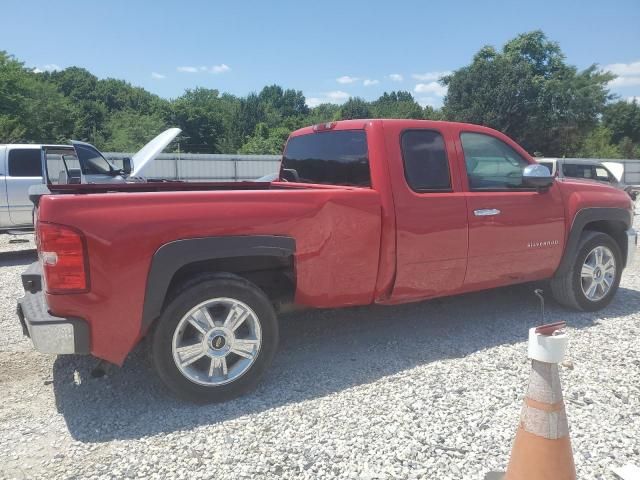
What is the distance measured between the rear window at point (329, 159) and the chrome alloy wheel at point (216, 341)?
4.61 feet

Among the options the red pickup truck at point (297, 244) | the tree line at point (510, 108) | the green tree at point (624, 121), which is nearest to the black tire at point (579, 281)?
the red pickup truck at point (297, 244)

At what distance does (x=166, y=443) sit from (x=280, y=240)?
4.49ft

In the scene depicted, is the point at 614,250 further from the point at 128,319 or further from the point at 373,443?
the point at 128,319

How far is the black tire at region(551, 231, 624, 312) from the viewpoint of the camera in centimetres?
492

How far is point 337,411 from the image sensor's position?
317 cm

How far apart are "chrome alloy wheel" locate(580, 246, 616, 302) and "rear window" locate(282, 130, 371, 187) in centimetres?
263

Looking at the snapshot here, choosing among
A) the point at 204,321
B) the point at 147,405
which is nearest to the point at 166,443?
the point at 147,405

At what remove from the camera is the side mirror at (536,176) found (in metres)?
4.36

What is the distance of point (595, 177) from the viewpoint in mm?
14773

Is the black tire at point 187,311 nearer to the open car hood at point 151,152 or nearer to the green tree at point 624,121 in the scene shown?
the open car hood at point 151,152

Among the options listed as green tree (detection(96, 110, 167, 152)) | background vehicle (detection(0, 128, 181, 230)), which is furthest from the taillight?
green tree (detection(96, 110, 167, 152))

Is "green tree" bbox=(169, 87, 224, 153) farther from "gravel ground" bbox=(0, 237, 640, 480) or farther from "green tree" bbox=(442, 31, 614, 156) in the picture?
"gravel ground" bbox=(0, 237, 640, 480)

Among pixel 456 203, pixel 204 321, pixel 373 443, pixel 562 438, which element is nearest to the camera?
pixel 562 438

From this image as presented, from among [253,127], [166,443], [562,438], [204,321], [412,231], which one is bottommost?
[166,443]
